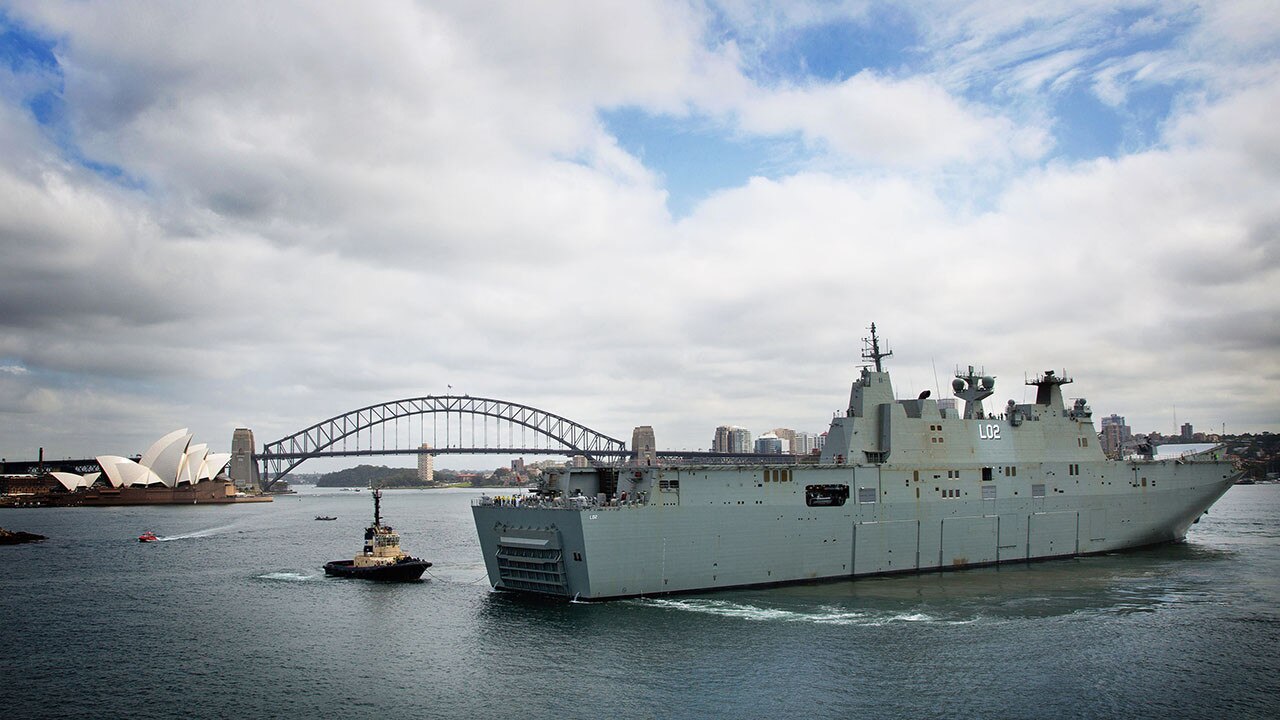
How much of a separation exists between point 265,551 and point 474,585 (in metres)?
23.4

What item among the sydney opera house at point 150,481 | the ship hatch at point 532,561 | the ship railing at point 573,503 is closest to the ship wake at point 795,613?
the ship hatch at point 532,561

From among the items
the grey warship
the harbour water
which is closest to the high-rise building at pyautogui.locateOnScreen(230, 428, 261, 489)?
the harbour water

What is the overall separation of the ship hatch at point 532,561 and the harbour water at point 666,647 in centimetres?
77

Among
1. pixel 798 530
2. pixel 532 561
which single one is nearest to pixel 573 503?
pixel 532 561

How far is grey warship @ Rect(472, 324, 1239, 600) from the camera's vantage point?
1125 inches

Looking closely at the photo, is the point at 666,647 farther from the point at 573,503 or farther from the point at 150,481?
the point at 150,481

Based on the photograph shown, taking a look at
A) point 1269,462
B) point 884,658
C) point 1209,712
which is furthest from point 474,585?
point 1269,462

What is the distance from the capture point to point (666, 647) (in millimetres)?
23422

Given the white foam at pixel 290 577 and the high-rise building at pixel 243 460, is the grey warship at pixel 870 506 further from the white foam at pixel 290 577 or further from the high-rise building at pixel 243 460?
the high-rise building at pixel 243 460

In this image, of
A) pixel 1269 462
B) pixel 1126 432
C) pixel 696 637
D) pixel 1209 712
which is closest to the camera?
pixel 1209 712

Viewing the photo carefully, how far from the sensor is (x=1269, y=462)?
481 ft

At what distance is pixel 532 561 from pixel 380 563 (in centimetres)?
1195

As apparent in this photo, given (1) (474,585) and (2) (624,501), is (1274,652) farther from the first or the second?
(1) (474,585)

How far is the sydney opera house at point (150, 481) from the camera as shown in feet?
363
